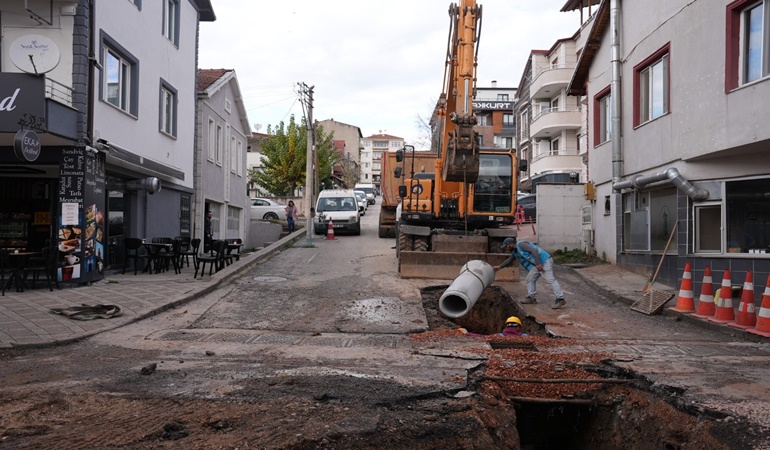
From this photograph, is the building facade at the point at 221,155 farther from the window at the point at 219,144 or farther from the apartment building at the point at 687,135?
the apartment building at the point at 687,135

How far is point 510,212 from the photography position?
14531mm

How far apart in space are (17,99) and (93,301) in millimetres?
3785

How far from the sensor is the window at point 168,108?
1639 centimetres

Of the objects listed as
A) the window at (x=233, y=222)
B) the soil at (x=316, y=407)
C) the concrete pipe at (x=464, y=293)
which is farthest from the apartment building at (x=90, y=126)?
the concrete pipe at (x=464, y=293)

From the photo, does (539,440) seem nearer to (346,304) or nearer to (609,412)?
(609,412)

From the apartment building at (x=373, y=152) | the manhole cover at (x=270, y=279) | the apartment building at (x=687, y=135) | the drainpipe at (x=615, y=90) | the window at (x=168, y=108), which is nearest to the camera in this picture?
the apartment building at (x=687, y=135)

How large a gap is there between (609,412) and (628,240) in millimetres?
10043

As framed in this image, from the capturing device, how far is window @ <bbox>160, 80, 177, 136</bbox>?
645 inches

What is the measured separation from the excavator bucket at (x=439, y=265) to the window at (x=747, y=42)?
550 cm

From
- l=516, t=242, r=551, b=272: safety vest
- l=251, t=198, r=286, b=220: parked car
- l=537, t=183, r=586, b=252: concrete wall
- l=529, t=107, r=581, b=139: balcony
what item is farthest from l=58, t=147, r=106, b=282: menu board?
l=529, t=107, r=581, b=139: balcony

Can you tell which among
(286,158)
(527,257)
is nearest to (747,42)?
(527,257)

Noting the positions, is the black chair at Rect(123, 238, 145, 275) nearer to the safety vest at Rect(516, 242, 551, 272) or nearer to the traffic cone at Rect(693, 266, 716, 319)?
the safety vest at Rect(516, 242, 551, 272)

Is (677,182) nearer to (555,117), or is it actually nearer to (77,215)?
(77,215)

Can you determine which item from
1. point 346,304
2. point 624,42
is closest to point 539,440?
point 346,304
